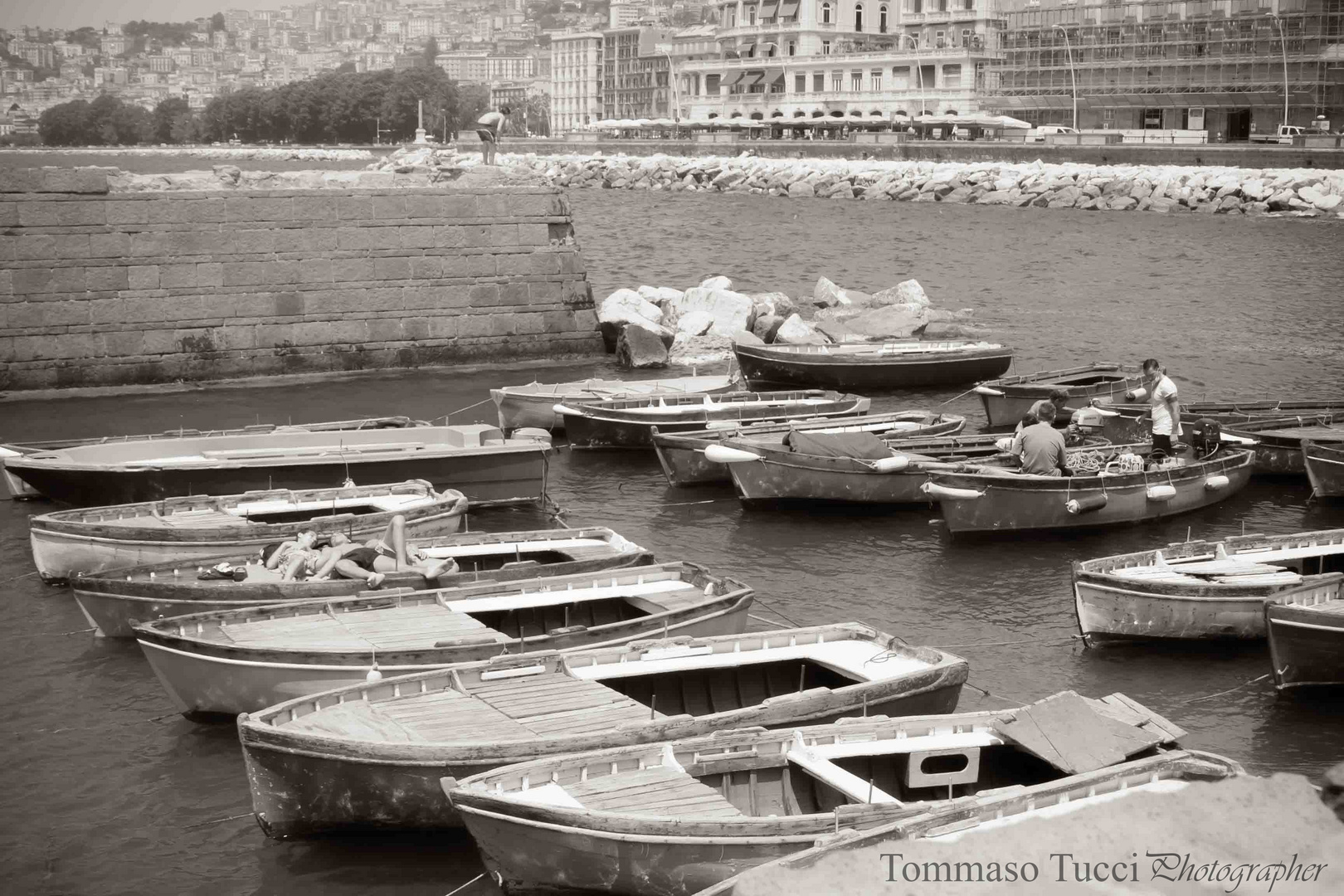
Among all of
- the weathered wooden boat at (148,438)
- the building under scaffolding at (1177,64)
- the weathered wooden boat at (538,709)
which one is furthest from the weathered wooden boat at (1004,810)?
the building under scaffolding at (1177,64)

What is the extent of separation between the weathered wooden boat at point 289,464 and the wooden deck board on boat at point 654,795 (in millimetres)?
8784

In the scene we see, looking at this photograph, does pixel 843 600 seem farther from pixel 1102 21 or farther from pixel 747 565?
pixel 1102 21

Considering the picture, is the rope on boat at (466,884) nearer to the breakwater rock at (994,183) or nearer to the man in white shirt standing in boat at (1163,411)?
the man in white shirt standing in boat at (1163,411)

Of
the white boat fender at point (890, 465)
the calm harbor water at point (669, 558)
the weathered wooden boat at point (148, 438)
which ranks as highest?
the weathered wooden boat at point (148, 438)

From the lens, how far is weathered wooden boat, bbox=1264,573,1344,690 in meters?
11.0

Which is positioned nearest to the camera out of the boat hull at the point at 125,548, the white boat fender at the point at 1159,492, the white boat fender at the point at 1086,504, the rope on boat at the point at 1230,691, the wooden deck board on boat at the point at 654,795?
the wooden deck board on boat at the point at 654,795

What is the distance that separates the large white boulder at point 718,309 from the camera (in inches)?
1110

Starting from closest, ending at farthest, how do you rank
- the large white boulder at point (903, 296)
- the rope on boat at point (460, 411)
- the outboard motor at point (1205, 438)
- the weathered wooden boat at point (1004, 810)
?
the weathered wooden boat at point (1004, 810), the outboard motor at point (1205, 438), the rope on boat at point (460, 411), the large white boulder at point (903, 296)

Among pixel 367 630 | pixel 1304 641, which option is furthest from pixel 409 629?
pixel 1304 641

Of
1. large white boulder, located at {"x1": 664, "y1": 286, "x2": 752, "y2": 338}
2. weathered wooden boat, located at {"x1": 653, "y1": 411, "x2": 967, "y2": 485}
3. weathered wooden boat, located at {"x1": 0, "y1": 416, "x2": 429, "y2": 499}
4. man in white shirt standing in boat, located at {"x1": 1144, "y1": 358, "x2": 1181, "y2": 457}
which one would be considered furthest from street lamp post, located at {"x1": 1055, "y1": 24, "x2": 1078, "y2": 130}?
weathered wooden boat, located at {"x1": 0, "y1": 416, "x2": 429, "y2": 499}

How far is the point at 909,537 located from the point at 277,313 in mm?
12239

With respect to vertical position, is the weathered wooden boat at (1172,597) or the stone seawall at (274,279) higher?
the stone seawall at (274,279)

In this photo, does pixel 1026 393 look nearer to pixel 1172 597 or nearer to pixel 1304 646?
pixel 1172 597

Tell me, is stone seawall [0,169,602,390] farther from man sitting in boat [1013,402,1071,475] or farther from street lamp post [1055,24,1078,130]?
street lamp post [1055,24,1078,130]
